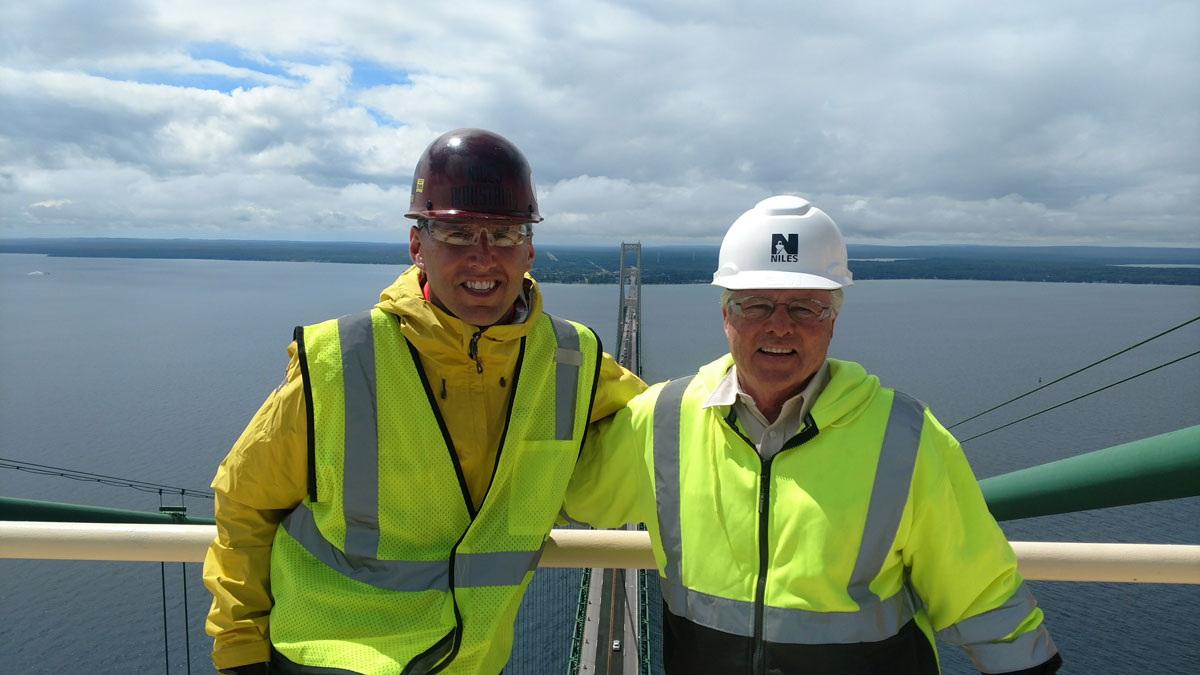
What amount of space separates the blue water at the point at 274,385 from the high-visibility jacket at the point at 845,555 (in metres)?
1.01

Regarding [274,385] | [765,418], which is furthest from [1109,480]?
[274,385]

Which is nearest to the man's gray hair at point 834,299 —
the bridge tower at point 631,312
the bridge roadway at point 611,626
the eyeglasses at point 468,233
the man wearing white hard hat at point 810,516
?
the man wearing white hard hat at point 810,516

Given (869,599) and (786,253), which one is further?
(786,253)

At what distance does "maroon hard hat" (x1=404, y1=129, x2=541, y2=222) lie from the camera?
178cm

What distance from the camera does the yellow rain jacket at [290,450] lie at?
5.51 ft

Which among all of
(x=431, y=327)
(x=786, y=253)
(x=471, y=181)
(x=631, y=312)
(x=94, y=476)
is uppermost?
(x=471, y=181)

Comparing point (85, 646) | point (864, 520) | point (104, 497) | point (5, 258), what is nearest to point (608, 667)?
point (85, 646)

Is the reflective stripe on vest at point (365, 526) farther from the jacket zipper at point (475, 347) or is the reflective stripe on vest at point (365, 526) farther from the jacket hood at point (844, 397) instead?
the jacket hood at point (844, 397)

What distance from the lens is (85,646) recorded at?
69.1 ft

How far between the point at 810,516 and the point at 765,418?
241 millimetres

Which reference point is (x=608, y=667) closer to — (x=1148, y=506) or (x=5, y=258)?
(x=1148, y=506)

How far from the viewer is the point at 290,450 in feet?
5.54

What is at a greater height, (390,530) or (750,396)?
(750,396)

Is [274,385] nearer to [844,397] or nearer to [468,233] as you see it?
[468,233]
